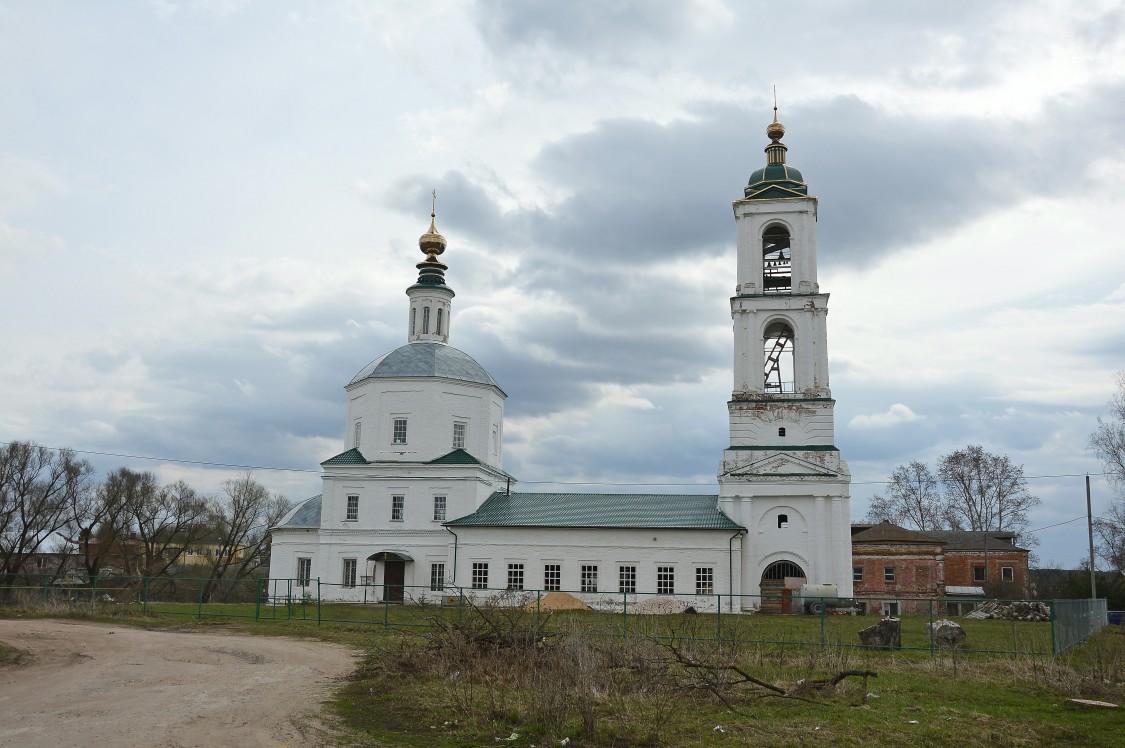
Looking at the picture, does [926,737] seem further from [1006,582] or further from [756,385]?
[1006,582]

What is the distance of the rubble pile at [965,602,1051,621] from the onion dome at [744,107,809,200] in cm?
1842

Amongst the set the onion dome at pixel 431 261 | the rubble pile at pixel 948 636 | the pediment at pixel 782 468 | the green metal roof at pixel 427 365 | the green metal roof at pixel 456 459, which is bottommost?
the rubble pile at pixel 948 636

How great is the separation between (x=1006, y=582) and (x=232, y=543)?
1961 inches

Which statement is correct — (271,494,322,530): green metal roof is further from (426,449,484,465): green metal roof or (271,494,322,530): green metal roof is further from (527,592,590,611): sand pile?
(527,592,590,611): sand pile

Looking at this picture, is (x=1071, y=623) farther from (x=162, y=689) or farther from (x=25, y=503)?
(x=25, y=503)

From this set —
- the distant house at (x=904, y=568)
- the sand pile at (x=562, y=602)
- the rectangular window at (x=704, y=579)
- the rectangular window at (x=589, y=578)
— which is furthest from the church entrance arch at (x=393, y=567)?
the distant house at (x=904, y=568)

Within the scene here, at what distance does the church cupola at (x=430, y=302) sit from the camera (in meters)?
46.1

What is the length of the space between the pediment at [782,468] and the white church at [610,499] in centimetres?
6

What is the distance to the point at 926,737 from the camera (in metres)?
10.9

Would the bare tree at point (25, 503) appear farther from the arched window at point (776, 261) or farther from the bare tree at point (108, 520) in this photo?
the arched window at point (776, 261)

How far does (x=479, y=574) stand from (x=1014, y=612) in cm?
2062

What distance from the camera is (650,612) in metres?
33.3

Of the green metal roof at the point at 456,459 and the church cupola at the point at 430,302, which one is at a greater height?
the church cupola at the point at 430,302

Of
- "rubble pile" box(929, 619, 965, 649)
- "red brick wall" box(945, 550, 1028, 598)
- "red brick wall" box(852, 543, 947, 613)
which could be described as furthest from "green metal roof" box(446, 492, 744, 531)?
"red brick wall" box(945, 550, 1028, 598)
